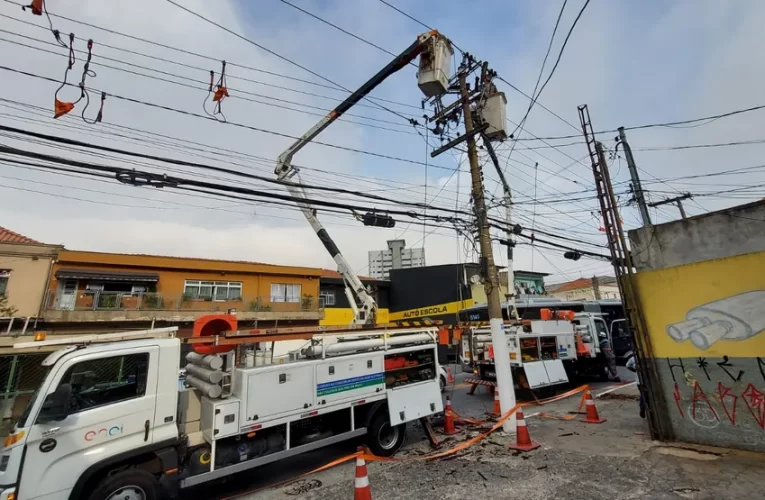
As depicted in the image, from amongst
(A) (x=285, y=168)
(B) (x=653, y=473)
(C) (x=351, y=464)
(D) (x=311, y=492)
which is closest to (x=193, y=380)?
(D) (x=311, y=492)

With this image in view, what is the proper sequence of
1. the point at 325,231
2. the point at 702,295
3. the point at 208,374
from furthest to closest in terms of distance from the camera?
the point at 325,231
the point at 702,295
the point at 208,374

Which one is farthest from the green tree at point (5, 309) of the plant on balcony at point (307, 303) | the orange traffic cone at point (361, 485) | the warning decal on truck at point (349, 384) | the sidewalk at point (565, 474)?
the orange traffic cone at point (361, 485)

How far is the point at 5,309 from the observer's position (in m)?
17.0

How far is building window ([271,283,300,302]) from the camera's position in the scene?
1021 inches

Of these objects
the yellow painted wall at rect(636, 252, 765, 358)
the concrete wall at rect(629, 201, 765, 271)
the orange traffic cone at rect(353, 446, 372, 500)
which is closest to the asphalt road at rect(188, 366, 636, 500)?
the orange traffic cone at rect(353, 446, 372, 500)

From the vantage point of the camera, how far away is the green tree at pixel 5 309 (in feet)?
55.4

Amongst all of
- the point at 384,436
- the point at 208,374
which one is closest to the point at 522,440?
the point at 384,436

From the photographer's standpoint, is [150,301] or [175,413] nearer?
[175,413]

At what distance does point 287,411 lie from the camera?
5656mm

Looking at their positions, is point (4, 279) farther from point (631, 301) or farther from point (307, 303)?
point (631, 301)

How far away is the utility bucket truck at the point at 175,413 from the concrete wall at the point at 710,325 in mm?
4700

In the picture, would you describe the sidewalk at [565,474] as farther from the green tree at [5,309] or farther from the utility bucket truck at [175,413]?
the green tree at [5,309]

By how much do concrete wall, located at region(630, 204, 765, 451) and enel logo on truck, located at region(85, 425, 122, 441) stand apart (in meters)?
8.71

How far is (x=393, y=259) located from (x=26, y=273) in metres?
21.7
